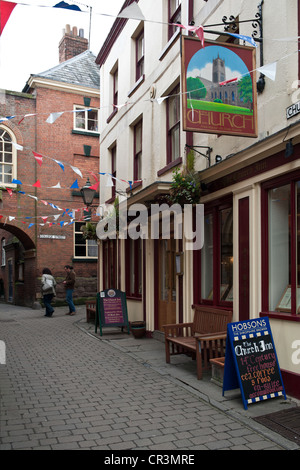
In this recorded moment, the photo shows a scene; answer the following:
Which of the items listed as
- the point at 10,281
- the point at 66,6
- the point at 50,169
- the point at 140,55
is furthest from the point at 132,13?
the point at 10,281

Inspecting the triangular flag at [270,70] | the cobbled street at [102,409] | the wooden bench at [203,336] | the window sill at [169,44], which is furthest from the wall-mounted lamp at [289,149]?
the window sill at [169,44]

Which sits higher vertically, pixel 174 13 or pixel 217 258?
pixel 174 13

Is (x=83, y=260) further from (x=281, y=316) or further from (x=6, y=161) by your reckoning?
(x=281, y=316)

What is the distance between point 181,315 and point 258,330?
3.76 m

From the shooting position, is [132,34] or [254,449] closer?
[254,449]

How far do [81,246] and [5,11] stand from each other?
629 inches

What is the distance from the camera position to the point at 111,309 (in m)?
11.6

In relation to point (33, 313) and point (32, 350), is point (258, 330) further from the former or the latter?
point (33, 313)

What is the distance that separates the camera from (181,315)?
9.38 meters

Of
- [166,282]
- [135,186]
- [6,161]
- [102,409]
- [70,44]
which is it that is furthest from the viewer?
[70,44]

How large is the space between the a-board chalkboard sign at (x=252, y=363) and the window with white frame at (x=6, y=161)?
51.3 ft

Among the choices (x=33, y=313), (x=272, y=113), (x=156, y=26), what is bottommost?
(x=33, y=313)

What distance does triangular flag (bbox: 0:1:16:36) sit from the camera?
492 centimetres

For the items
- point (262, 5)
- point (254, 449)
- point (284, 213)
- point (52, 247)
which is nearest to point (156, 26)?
point (262, 5)
